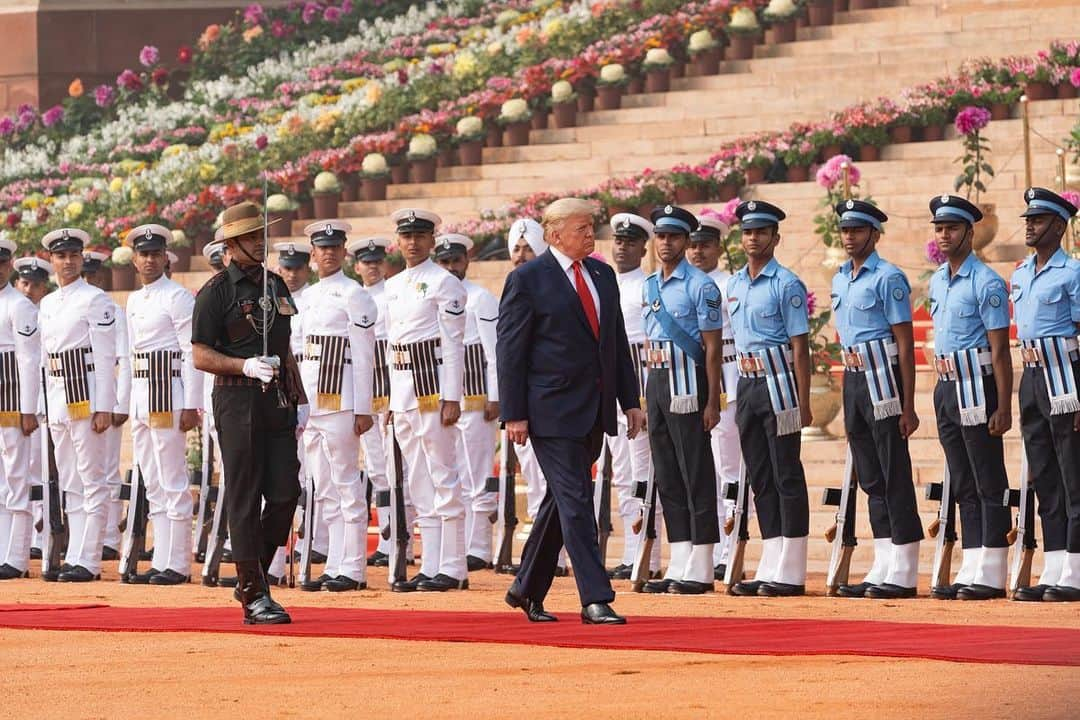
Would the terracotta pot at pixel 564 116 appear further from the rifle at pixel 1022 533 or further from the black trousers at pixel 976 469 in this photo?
the rifle at pixel 1022 533

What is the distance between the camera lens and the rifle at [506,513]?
52.7 ft

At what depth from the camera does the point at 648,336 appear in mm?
14078

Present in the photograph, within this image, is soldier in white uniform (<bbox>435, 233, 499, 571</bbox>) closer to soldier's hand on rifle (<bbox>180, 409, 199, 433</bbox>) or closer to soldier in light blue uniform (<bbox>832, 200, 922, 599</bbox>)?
soldier's hand on rifle (<bbox>180, 409, 199, 433</bbox>)

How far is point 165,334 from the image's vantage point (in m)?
15.7

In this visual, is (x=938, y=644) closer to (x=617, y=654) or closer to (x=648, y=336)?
(x=617, y=654)

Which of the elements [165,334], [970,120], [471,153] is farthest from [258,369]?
[471,153]

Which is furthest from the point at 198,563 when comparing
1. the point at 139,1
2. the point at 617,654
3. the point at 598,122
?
the point at 139,1

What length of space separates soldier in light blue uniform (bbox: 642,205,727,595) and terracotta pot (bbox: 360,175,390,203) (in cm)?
1337

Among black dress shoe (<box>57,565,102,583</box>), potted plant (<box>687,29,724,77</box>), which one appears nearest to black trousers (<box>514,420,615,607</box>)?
black dress shoe (<box>57,565,102,583</box>)

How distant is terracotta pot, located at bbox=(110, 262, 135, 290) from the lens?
26.0 m

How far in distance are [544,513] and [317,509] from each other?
4.46 metres

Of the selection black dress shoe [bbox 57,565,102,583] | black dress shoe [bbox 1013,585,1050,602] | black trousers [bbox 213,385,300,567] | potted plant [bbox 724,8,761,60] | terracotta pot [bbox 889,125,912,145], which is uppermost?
potted plant [bbox 724,8,761,60]

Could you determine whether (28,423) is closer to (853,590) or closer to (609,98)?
(853,590)

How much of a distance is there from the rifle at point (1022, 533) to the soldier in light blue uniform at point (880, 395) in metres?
0.53
